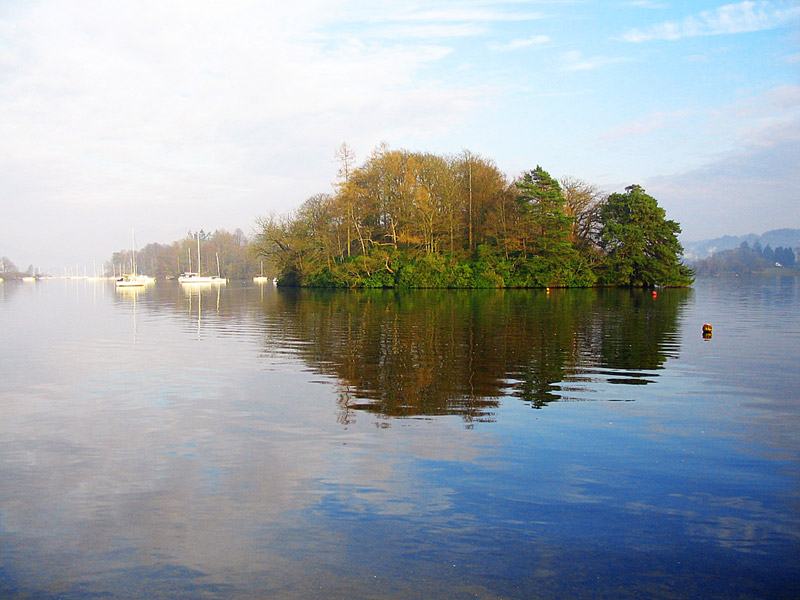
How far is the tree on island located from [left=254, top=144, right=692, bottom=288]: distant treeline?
122 millimetres

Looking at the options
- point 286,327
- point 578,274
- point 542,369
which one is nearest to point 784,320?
point 542,369

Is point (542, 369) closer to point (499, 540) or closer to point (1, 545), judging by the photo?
point (499, 540)

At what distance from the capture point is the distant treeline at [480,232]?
69.6 metres

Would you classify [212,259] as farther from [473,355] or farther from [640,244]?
[473,355]

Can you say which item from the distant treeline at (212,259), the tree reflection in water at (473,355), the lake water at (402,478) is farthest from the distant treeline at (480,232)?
the distant treeline at (212,259)

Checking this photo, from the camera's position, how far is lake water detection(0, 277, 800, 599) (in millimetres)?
5230

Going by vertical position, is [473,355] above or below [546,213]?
below

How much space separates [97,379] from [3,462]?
6.73m

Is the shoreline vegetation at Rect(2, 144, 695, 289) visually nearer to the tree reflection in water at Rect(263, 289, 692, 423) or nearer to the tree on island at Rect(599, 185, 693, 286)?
the tree on island at Rect(599, 185, 693, 286)

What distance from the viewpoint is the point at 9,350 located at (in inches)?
798

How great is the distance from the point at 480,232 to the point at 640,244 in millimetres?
19129

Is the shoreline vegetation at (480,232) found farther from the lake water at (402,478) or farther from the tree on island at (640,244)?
the lake water at (402,478)

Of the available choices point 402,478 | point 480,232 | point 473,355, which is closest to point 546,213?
point 480,232

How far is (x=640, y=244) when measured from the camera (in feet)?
236
